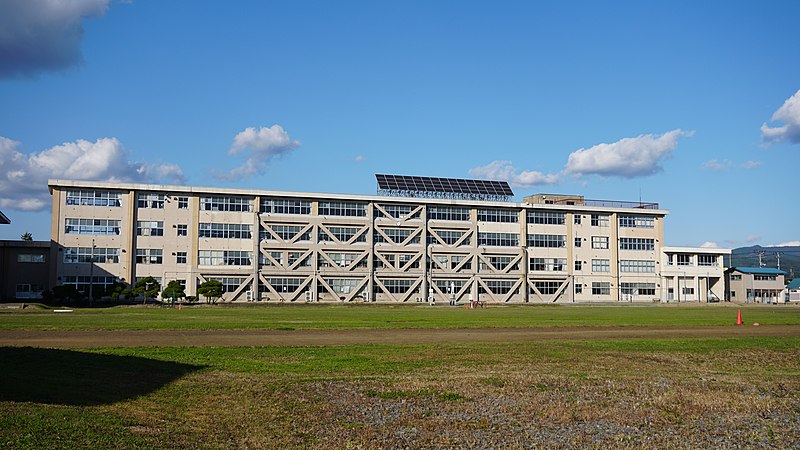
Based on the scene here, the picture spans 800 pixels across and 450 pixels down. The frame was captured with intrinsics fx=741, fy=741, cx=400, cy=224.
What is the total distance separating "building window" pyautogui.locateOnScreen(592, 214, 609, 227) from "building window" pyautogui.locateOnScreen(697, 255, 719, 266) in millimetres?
18119

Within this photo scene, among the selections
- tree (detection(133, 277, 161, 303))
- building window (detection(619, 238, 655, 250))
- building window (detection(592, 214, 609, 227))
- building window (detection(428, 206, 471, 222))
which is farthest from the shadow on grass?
building window (detection(619, 238, 655, 250))

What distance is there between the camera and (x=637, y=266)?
126 meters

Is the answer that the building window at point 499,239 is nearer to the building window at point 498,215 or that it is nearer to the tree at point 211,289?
the building window at point 498,215

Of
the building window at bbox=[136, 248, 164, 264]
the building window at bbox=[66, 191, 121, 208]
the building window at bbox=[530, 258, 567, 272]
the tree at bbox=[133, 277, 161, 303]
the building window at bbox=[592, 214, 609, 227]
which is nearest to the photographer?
the tree at bbox=[133, 277, 161, 303]

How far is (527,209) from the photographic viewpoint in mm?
121312

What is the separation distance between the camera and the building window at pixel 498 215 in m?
120

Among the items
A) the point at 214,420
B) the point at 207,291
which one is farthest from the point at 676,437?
the point at 207,291

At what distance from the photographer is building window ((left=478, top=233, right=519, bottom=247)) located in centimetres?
11894

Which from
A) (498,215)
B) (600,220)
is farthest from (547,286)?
(600,220)

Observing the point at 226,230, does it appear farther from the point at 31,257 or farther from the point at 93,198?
the point at 31,257

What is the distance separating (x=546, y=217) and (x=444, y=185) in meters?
17.9

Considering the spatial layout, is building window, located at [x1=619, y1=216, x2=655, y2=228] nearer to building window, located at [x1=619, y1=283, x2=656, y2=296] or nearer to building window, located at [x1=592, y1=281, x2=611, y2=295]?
building window, located at [x1=619, y1=283, x2=656, y2=296]

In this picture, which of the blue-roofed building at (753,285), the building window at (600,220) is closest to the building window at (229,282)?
the building window at (600,220)

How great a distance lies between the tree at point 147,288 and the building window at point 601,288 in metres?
68.5
